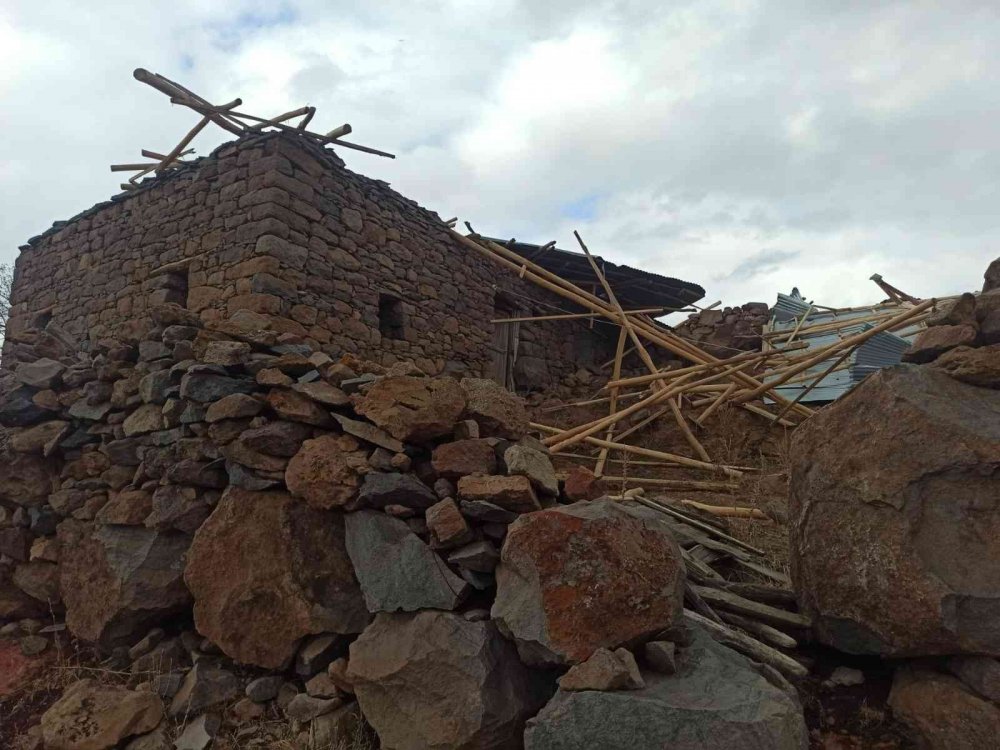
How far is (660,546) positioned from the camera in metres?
2.35

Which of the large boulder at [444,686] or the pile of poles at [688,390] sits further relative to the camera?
the pile of poles at [688,390]

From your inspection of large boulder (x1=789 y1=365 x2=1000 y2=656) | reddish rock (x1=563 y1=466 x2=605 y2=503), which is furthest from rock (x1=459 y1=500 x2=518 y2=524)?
large boulder (x1=789 y1=365 x2=1000 y2=656)

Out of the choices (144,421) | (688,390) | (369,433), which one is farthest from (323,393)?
(688,390)

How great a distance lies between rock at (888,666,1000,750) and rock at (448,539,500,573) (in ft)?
5.02

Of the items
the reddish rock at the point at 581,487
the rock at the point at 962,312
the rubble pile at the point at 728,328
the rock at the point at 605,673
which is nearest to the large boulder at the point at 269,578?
the reddish rock at the point at 581,487

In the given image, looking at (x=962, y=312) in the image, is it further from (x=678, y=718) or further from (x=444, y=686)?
(x=444, y=686)

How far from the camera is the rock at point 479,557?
2617 millimetres

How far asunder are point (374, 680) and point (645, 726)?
1165 millimetres

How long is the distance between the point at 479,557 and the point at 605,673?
77 cm

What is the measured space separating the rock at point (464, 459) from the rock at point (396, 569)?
12.5 inches

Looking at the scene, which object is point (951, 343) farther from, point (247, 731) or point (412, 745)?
point (247, 731)

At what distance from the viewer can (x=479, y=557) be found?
2.61m

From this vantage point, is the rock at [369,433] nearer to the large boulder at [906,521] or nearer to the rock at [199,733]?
the rock at [199,733]

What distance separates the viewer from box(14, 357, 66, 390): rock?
417cm
